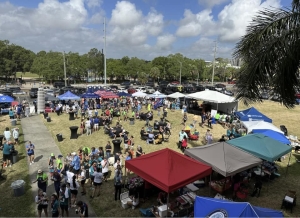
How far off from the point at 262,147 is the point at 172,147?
6024 millimetres

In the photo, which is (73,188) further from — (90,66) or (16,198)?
(90,66)

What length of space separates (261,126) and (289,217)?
6001 mm

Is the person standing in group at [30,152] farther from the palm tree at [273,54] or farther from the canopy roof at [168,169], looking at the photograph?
the palm tree at [273,54]

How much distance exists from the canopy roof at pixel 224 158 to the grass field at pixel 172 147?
1.59 meters

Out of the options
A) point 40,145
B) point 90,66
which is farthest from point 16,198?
point 90,66

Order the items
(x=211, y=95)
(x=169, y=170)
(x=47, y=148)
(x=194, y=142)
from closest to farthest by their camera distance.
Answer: (x=169, y=170), (x=47, y=148), (x=194, y=142), (x=211, y=95)

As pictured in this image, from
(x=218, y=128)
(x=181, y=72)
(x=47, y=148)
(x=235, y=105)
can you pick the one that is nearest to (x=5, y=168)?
(x=47, y=148)

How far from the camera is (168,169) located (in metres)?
7.37

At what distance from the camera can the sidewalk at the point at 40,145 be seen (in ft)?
29.9

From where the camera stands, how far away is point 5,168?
10.9 meters

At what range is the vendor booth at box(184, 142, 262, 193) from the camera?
26.9 feet

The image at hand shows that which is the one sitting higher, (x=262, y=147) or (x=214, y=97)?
(x=214, y=97)

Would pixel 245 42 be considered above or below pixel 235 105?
above

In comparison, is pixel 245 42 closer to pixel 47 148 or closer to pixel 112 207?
pixel 112 207
